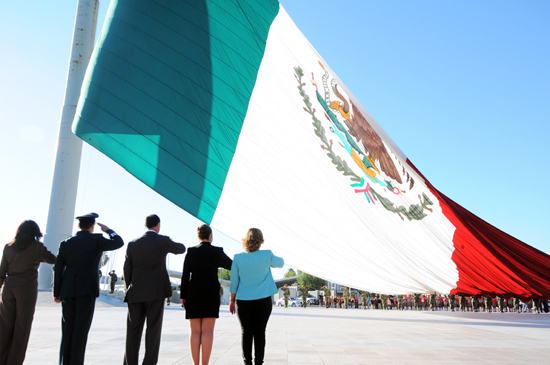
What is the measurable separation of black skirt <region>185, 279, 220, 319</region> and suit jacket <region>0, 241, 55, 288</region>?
1306 millimetres

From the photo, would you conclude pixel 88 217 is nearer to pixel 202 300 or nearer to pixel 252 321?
pixel 202 300

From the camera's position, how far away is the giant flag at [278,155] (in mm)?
7250

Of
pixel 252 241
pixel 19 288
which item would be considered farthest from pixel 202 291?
pixel 19 288

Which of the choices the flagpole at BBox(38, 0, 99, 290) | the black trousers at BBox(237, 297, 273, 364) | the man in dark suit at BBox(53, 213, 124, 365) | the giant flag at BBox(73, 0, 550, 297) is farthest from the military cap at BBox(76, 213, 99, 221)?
the flagpole at BBox(38, 0, 99, 290)

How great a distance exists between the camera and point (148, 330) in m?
3.37

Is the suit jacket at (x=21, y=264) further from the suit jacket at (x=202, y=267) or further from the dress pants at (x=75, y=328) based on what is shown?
the suit jacket at (x=202, y=267)

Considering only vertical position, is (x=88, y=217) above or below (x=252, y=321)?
above

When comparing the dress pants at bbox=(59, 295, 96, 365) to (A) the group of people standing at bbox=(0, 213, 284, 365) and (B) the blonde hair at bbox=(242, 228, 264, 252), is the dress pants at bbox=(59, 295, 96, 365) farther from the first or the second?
(B) the blonde hair at bbox=(242, 228, 264, 252)

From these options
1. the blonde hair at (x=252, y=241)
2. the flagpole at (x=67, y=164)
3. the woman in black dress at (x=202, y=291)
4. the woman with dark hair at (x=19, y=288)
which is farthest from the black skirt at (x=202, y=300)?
the flagpole at (x=67, y=164)

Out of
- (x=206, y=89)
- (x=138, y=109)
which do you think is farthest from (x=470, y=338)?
(x=138, y=109)

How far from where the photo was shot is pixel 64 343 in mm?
3260

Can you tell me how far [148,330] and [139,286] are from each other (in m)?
0.36

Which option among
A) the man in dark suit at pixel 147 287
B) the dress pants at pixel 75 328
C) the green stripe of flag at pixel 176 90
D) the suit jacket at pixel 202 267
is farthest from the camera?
the green stripe of flag at pixel 176 90

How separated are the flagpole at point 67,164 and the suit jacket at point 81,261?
57.4 ft
